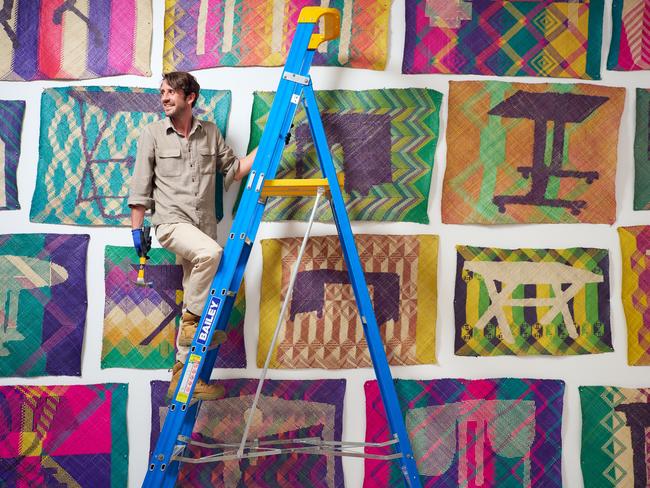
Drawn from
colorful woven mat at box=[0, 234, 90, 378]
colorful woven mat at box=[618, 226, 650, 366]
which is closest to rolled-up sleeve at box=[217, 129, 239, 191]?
colorful woven mat at box=[0, 234, 90, 378]

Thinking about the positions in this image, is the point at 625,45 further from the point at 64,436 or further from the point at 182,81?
the point at 64,436

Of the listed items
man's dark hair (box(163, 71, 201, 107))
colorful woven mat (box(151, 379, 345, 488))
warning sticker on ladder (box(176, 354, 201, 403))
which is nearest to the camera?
warning sticker on ladder (box(176, 354, 201, 403))

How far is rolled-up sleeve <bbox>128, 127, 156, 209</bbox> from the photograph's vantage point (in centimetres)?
174

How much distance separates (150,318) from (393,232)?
2.62 feet

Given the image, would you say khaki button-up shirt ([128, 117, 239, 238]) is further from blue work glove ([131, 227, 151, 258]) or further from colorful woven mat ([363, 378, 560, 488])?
colorful woven mat ([363, 378, 560, 488])

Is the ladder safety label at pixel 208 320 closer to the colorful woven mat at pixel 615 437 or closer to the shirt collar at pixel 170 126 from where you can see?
the shirt collar at pixel 170 126

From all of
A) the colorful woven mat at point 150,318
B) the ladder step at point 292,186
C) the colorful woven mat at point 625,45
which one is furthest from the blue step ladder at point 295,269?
the colorful woven mat at point 625,45

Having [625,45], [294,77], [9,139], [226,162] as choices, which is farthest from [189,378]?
[625,45]

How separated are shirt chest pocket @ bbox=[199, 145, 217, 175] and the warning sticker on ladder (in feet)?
1.76

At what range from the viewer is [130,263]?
1.91 metres

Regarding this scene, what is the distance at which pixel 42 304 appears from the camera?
191cm

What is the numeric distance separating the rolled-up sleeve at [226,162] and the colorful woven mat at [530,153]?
0.66 m

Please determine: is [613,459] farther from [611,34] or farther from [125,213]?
[125,213]

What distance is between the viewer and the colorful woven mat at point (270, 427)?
73.7 inches
